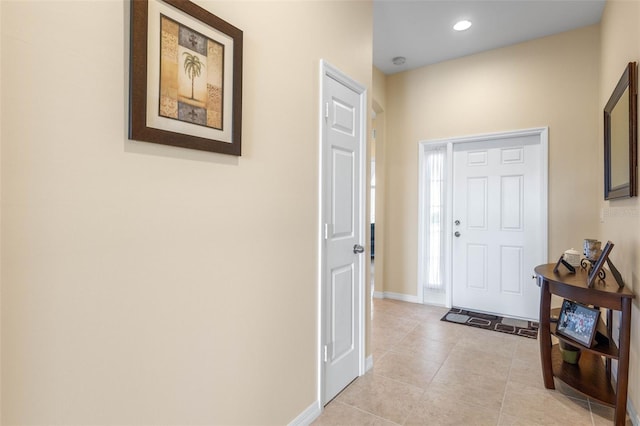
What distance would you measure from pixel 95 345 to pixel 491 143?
403 centimetres

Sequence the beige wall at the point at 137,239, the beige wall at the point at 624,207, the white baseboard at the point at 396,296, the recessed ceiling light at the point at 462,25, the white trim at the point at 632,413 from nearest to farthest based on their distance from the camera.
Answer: the beige wall at the point at 137,239 < the white trim at the point at 632,413 < the beige wall at the point at 624,207 < the recessed ceiling light at the point at 462,25 < the white baseboard at the point at 396,296

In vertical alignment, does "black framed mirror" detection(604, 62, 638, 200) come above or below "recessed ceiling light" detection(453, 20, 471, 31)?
below

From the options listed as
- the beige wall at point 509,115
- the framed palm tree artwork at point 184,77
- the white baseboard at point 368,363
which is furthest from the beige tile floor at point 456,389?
the framed palm tree artwork at point 184,77

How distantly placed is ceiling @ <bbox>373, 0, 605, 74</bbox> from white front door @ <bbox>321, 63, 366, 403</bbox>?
131 centimetres

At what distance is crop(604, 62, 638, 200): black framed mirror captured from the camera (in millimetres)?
1950

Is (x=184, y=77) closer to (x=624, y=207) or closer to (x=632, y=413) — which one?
(x=624, y=207)

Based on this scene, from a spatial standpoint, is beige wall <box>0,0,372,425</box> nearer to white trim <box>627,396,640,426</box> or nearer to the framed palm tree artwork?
the framed palm tree artwork

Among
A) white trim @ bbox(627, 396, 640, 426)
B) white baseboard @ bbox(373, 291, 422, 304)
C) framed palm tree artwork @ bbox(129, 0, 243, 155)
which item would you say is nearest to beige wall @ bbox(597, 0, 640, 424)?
white trim @ bbox(627, 396, 640, 426)

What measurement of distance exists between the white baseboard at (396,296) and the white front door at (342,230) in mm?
2116

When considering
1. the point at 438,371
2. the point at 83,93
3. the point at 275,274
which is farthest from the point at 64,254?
the point at 438,371

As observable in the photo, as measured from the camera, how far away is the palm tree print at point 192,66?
3.99 ft

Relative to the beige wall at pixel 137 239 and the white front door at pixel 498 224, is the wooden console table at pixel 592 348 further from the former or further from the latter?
the beige wall at pixel 137 239

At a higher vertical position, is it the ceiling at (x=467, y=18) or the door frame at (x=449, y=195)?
the ceiling at (x=467, y=18)

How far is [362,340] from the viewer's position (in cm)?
245
